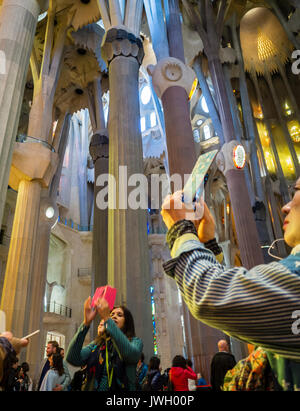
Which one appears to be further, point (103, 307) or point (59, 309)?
point (59, 309)

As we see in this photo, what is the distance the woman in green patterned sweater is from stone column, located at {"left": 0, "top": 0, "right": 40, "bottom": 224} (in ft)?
9.58

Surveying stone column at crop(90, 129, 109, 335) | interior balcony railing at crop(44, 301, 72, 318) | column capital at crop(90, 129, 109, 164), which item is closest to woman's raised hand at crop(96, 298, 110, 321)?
stone column at crop(90, 129, 109, 335)

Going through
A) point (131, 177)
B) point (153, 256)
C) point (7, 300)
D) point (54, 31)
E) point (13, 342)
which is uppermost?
point (54, 31)

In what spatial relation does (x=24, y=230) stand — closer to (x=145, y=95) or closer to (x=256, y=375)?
(x=256, y=375)

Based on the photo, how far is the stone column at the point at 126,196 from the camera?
15.4 ft

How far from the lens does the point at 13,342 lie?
1.61m

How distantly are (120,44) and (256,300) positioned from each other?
6.85 meters

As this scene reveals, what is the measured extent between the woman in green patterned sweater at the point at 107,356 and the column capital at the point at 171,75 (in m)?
6.02

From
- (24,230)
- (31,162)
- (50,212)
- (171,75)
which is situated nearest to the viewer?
(171,75)

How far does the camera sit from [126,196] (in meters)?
5.32

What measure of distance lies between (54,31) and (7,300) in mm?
9638

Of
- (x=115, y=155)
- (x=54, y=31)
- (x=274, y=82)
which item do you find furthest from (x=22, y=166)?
(x=274, y=82)

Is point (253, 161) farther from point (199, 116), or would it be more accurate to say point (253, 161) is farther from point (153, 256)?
point (153, 256)

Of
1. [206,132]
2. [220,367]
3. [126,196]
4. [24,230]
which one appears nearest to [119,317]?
[220,367]
